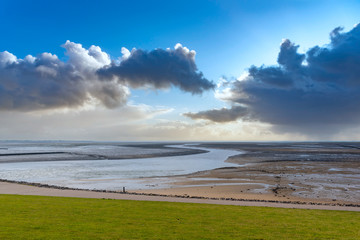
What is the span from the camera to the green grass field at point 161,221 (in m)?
11.2

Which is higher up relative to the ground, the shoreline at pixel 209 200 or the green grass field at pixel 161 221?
the green grass field at pixel 161 221

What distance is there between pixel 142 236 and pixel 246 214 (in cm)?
655

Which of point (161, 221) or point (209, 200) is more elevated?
point (161, 221)

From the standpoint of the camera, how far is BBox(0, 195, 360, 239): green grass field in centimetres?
1119

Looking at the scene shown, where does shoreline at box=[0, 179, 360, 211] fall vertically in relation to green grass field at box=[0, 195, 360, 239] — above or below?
below

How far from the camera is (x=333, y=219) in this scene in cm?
1421

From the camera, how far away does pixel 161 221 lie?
13.2m

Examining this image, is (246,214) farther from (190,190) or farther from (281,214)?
(190,190)

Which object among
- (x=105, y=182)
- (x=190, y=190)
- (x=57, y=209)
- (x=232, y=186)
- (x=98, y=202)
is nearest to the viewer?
(x=57, y=209)

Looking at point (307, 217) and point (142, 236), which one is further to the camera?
point (307, 217)

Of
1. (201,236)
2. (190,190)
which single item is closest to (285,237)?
(201,236)

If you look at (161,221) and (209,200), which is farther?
(209,200)

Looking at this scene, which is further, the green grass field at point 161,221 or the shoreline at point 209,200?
the shoreline at point 209,200

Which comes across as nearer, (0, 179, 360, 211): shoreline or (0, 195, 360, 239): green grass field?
(0, 195, 360, 239): green grass field
